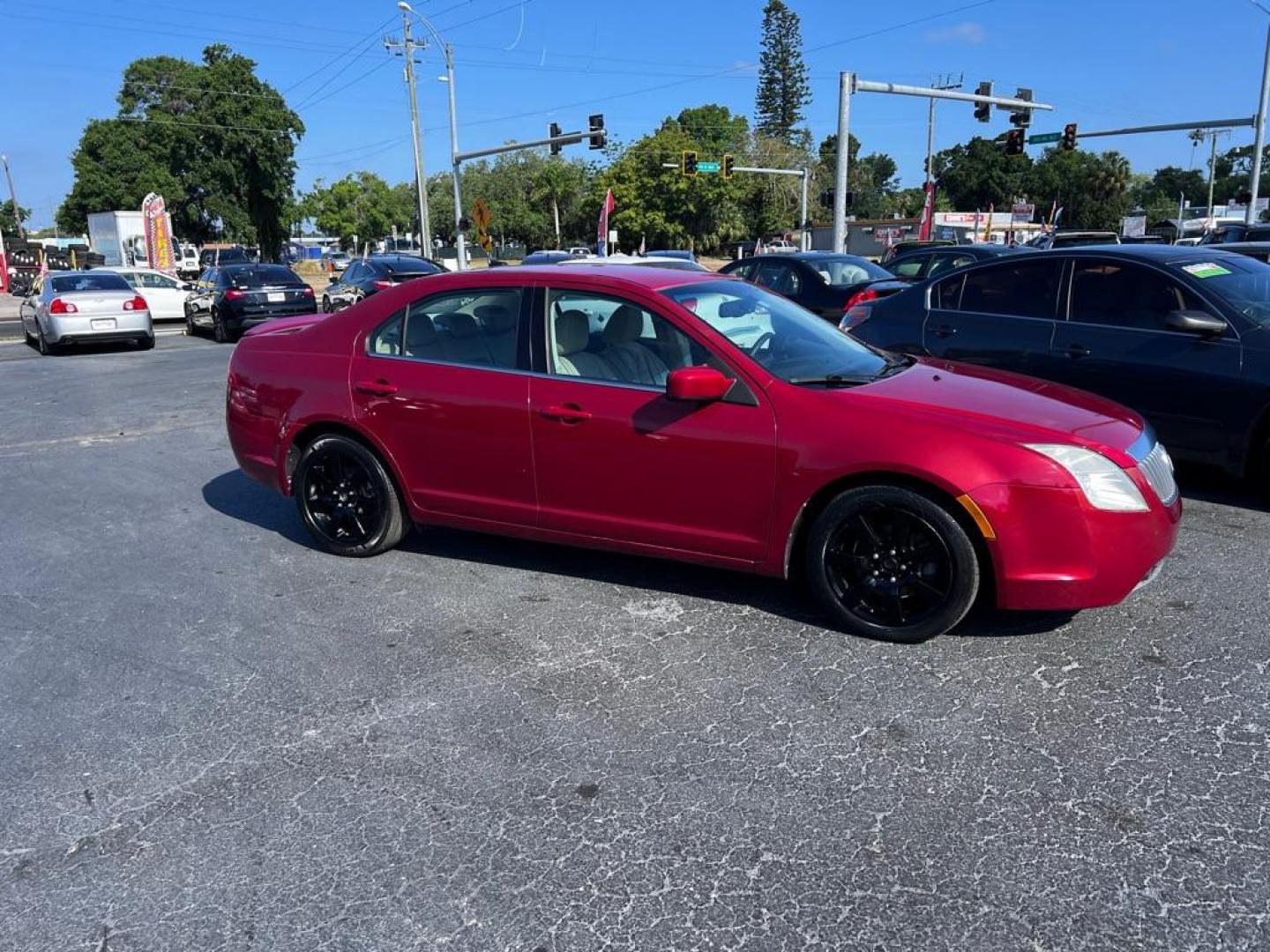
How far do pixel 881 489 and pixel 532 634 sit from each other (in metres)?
1.65

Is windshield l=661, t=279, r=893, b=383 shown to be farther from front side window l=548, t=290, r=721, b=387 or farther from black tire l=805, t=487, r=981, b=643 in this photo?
black tire l=805, t=487, r=981, b=643

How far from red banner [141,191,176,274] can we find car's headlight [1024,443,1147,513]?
111ft

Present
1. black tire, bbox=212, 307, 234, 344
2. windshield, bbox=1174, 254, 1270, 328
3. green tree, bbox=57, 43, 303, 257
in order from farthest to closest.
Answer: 1. green tree, bbox=57, 43, 303, 257
2. black tire, bbox=212, 307, 234, 344
3. windshield, bbox=1174, 254, 1270, 328

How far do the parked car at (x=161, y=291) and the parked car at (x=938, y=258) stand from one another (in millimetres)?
16403

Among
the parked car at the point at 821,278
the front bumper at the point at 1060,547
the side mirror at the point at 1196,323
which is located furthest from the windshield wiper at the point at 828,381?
the parked car at the point at 821,278

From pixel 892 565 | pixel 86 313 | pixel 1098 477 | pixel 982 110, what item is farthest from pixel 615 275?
pixel 982 110

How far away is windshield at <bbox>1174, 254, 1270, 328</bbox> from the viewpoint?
6.02m

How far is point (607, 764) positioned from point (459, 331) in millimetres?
2589

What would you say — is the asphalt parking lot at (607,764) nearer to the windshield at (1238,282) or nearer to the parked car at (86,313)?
the windshield at (1238,282)

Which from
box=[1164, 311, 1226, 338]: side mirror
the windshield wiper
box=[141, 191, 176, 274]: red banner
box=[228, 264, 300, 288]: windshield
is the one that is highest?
box=[141, 191, 176, 274]: red banner

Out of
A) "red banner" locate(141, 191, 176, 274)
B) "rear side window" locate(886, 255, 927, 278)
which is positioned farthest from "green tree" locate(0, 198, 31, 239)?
"rear side window" locate(886, 255, 927, 278)

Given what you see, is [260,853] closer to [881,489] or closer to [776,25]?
[881,489]

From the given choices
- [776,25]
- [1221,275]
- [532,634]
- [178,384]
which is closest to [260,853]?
[532,634]

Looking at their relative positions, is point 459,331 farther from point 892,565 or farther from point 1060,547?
point 1060,547
